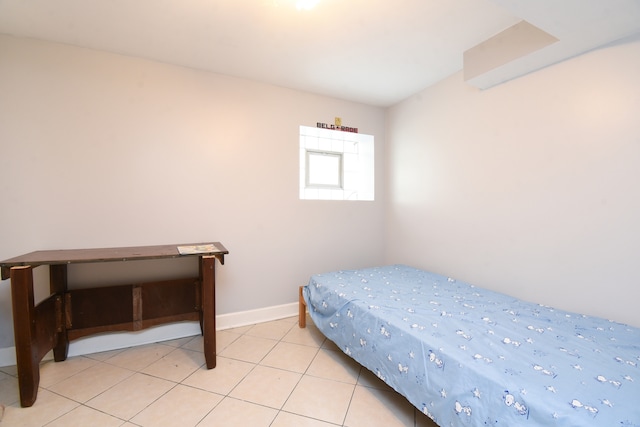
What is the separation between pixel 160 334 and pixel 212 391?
39.1 inches

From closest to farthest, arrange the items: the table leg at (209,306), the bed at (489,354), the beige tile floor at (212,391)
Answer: the bed at (489,354), the beige tile floor at (212,391), the table leg at (209,306)

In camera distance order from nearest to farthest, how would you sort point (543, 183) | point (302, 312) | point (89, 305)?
point (543, 183)
point (89, 305)
point (302, 312)

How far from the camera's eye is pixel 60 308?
1969 millimetres

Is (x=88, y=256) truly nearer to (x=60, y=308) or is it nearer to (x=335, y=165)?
(x=60, y=308)

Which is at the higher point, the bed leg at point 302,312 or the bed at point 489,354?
the bed at point 489,354

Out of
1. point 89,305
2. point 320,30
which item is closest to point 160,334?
point 89,305

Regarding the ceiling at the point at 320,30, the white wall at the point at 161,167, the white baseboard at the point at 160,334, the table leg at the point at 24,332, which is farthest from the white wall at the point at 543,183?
the table leg at the point at 24,332

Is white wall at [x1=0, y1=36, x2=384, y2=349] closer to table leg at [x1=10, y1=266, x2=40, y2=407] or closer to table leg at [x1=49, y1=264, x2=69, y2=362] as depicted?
table leg at [x1=49, y1=264, x2=69, y2=362]

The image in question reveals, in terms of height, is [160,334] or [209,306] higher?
[209,306]

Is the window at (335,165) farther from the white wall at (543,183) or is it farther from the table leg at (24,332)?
the table leg at (24,332)

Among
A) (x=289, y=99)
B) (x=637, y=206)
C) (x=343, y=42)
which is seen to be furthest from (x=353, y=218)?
(x=637, y=206)

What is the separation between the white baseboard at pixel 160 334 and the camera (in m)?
2.11

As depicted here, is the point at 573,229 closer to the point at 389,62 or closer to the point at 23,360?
the point at 389,62

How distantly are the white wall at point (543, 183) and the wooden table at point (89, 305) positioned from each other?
2.15 meters
